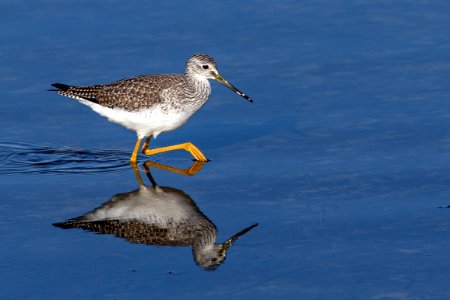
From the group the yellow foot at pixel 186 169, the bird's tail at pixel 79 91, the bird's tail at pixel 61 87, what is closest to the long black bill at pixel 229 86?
the yellow foot at pixel 186 169

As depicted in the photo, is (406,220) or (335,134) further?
(335,134)

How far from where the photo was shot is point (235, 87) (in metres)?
15.6

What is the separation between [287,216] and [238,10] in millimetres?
6930

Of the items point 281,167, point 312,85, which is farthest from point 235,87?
point 281,167

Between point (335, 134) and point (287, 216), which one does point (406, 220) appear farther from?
point (335, 134)

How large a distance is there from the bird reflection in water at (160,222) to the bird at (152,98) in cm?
159

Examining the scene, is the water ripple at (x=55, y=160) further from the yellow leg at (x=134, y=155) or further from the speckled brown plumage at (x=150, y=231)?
the speckled brown plumage at (x=150, y=231)

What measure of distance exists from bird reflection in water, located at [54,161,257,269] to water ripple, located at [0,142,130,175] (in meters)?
1.05

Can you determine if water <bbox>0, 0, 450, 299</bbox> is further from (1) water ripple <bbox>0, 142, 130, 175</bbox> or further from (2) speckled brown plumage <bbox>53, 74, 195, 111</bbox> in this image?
(2) speckled brown plumage <bbox>53, 74, 195, 111</bbox>

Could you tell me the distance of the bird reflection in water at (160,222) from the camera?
1104 centimetres

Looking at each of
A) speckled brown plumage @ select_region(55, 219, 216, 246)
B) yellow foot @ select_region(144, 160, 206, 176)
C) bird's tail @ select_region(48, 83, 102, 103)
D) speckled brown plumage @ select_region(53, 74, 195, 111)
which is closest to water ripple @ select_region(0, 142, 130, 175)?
yellow foot @ select_region(144, 160, 206, 176)

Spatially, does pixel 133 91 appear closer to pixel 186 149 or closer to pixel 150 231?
pixel 186 149

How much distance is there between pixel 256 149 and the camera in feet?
46.2

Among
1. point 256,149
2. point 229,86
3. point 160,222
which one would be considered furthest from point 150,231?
point 229,86
